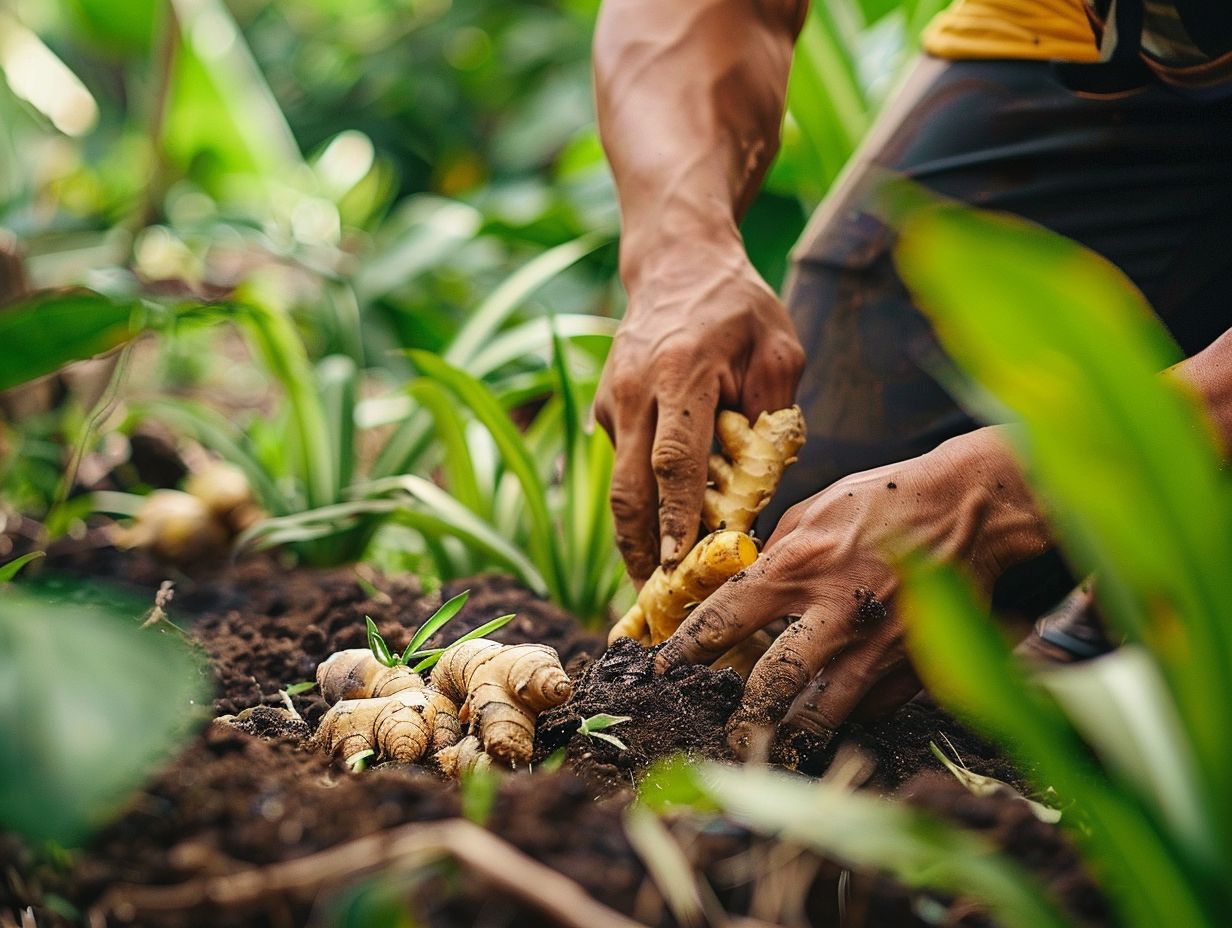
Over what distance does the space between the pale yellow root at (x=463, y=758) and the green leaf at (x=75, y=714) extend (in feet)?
0.86

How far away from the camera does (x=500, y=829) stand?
1.97 ft

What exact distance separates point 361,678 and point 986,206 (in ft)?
3.34

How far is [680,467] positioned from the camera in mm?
1074

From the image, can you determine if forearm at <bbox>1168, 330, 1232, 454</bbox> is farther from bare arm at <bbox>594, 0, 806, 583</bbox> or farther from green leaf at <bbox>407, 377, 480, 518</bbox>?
green leaf at <bbox>407, 377, 480, 518</bbox>

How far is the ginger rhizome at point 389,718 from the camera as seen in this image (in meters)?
0.89

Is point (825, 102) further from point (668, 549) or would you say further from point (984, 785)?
point (984, 785)

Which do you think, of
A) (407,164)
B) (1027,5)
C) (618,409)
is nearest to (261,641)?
(618,409)

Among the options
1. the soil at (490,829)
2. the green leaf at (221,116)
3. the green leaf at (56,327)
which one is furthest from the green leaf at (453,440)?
the green leaf at (221,116)

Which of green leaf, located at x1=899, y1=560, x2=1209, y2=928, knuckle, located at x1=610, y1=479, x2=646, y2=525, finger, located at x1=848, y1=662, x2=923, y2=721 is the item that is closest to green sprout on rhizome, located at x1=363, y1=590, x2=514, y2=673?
knuckle, located at x1=610, y1=479, x2=646, y2=525

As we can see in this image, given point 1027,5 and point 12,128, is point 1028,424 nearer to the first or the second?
point 1027,5

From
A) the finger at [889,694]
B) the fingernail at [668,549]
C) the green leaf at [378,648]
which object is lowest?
the finger at [889,694]

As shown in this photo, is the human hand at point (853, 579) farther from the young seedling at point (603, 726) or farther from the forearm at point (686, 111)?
the forearm at point (686, 111)

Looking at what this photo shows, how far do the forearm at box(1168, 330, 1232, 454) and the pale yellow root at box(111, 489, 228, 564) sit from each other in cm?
139

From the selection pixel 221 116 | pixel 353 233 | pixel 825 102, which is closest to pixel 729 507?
pixel 825 102
